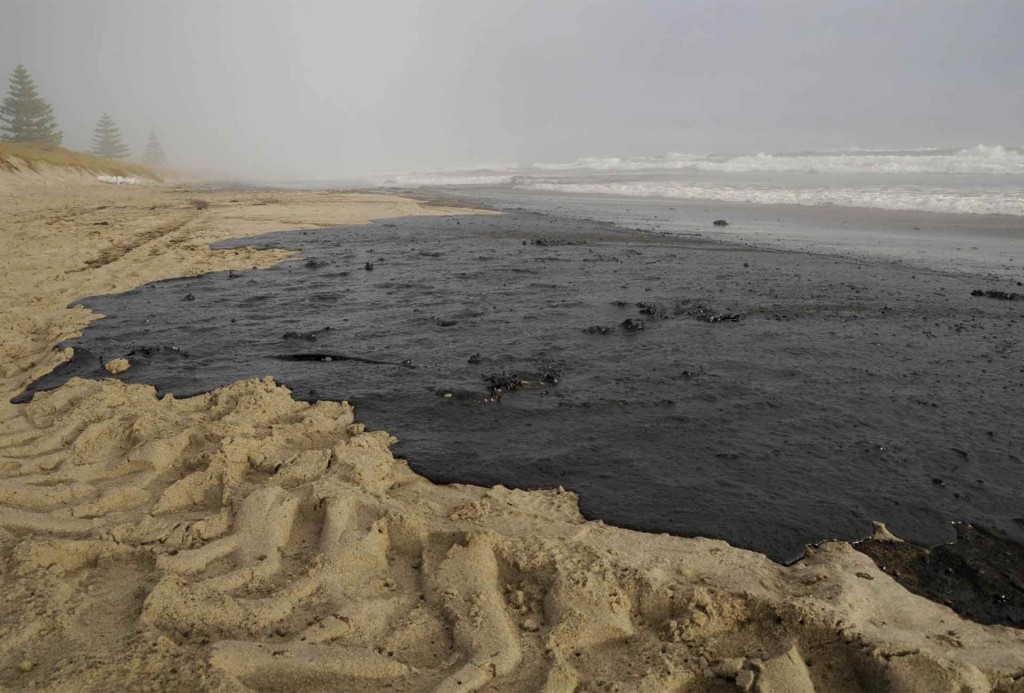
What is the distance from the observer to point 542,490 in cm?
316

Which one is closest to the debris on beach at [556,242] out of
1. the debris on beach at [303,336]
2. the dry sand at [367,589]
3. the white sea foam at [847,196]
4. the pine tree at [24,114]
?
the debris on beach at [303,336]

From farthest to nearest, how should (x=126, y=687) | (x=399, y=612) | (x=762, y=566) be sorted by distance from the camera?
(x=762, y=566), (x=399, y=612), (x=126, y=687)

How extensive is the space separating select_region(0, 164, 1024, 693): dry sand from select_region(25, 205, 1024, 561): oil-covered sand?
304 mm

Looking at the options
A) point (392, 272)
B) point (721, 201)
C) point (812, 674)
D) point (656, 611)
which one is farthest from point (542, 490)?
point (721, 201)

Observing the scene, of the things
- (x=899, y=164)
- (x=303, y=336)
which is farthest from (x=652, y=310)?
(x=899, y=164)

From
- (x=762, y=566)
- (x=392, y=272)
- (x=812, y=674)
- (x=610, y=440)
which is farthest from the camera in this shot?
(x=392, y=272)

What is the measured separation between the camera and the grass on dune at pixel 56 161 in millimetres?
23767

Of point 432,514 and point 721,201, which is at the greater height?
point 721,201

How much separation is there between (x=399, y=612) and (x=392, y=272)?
685 cm

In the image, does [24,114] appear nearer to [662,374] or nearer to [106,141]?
[106,141]

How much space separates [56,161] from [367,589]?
34.9 m

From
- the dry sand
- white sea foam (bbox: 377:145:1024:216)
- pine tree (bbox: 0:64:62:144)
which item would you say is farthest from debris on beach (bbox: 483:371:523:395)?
pine tree (bbox: 0:64:62:144)

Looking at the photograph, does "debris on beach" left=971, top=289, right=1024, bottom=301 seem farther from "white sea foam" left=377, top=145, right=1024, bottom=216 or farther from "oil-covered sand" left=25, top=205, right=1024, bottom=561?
"white sea foam" left=377, top=145, right=1024, bottom=216

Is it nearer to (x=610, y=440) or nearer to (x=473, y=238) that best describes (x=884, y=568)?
(x=610, y=440)
